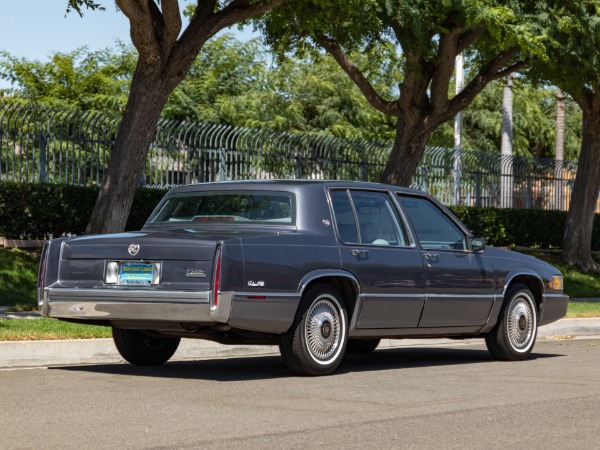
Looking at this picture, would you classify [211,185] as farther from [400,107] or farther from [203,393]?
[400,107]

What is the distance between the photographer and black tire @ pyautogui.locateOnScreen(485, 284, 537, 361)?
11930 mm

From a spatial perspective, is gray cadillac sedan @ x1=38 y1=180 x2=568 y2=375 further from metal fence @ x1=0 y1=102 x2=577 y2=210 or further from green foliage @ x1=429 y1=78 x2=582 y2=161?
green foliage @ x1=429 y1=78 x2=582 y2=161

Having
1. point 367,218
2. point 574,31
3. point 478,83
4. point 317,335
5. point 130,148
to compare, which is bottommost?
point 317,335

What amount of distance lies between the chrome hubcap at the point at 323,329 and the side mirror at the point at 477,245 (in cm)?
203

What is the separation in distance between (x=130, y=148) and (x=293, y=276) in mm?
7747

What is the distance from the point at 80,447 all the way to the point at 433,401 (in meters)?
3.02

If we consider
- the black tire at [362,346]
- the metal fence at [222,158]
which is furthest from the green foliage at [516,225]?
the black tire at [362,346]

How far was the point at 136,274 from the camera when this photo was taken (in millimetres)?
9648

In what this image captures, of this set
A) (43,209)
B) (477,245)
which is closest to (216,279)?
(477,245)

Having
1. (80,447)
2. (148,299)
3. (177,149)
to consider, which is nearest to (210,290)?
(148,299)

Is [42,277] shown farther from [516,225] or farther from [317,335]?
[516,225]

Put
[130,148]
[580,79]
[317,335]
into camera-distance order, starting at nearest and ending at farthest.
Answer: [317,335] → [130,148] → [580,79]

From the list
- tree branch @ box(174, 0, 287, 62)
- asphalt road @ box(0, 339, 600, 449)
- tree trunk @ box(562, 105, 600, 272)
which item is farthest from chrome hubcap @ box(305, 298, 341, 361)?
tree trunk @ box(562, 105, 600, 272)

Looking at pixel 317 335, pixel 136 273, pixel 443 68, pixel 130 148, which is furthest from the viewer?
pixel 443 68
